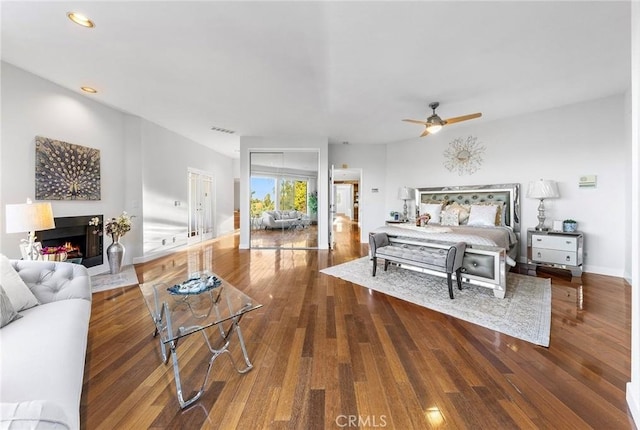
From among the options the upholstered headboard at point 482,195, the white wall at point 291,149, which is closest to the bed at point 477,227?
the upholstered headboard at point 482,195

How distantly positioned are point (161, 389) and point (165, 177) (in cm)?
507

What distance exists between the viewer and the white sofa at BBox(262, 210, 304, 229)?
245 inches

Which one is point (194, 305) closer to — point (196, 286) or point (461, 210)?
point (196, 286)

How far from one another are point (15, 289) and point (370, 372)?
2.51 meters

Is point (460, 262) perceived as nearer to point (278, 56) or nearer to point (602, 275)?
point (602, 275)

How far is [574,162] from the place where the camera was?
4180 mm

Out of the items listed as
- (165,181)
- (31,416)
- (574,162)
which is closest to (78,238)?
(165,181)

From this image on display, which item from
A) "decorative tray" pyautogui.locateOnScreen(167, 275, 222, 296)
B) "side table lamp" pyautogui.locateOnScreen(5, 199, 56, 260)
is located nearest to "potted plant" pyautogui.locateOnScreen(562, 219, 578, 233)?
"decorative tray" pyautogui.locateOnScreen(167, 275, 222, 296)

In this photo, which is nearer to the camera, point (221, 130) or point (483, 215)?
point (483, 215)

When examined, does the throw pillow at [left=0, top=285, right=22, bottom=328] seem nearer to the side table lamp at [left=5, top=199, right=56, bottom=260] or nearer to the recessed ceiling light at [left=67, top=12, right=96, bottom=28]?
the side table lamp at [left=5, top=199, right=56, bottom=260]

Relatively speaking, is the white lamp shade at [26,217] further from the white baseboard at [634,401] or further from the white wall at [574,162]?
the white wall at [574,162]

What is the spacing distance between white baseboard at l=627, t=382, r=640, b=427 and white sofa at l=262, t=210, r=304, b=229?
5402 mm

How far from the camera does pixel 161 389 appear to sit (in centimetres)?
160

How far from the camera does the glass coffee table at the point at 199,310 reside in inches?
66.0
